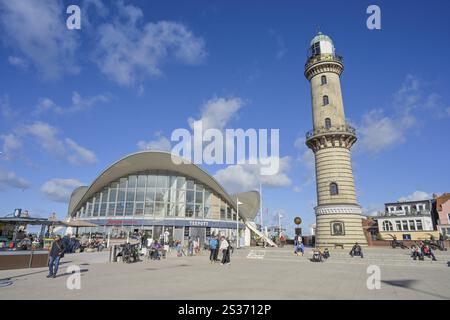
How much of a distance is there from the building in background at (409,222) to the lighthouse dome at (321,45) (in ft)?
102

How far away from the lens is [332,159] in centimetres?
2852

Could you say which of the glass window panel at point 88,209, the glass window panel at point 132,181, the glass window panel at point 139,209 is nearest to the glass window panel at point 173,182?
the glass window panel at point 139,209

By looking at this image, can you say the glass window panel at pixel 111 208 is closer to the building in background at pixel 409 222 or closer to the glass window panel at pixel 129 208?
the glass window panel at pixel 129 208

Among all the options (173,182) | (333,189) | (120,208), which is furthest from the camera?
(173,182)

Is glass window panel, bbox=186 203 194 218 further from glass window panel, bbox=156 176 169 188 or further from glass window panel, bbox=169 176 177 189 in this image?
glass window panel, bbox=156 176 169 188

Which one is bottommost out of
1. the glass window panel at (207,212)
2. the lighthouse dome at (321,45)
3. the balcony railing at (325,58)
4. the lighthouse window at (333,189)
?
the glass window panel at (207,212)

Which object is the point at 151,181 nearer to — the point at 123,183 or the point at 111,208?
the point at 123,183

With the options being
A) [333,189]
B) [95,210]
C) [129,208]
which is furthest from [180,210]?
[333,189]

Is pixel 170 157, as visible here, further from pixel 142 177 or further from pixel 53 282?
pixel 53 282

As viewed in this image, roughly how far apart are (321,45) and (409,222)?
3320cm

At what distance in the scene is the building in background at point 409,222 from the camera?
44.0 metres

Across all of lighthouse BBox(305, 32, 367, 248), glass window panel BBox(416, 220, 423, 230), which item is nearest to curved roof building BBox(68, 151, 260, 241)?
lighthouse BBox(305, 32, 367, 248)

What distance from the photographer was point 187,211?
124ft
